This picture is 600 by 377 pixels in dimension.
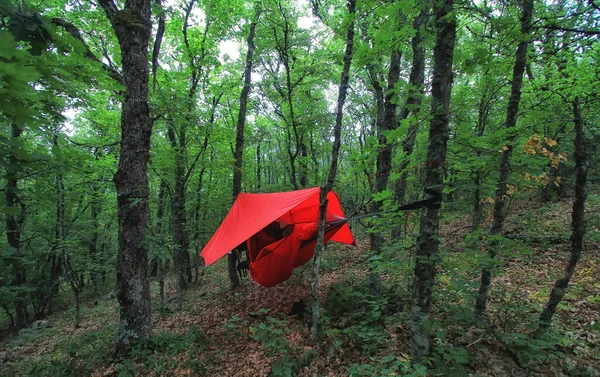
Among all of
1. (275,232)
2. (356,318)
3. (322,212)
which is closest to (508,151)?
(322,212)

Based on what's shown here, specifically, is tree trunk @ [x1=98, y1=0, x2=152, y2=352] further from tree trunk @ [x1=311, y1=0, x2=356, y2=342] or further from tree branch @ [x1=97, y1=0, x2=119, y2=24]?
tree trunk @ [x1=311, y1=0, x2=356, y2=342]

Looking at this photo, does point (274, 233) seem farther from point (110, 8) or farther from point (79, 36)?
point (110, 8)

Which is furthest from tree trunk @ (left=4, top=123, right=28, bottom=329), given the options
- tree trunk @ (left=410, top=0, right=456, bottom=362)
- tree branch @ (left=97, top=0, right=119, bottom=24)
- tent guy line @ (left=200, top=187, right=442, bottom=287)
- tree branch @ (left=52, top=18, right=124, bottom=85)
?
tree trunk @ (left=410, top=0, right=456, bottom=362)

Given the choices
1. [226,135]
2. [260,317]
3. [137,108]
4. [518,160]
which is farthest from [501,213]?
[226,135]

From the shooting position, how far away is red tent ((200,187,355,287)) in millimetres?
3928

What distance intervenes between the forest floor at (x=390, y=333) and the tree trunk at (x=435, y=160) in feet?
0.66

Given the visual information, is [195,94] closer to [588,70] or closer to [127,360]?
[127,360]

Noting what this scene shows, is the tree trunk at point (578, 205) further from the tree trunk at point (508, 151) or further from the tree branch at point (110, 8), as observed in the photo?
the tree branch at point (110, 8)

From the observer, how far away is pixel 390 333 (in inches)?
114

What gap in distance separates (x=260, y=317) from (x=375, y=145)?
3.35m

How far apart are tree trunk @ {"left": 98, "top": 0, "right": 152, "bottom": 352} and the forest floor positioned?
0.45 m

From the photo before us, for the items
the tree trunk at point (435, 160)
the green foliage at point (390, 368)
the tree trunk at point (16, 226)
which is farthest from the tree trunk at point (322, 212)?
the tree trunk at point (16, 226)

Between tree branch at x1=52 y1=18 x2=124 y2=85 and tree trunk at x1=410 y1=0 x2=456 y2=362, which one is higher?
tree branch at x1=52 y1=18 x2=124 y2=85

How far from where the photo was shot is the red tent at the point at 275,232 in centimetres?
393
